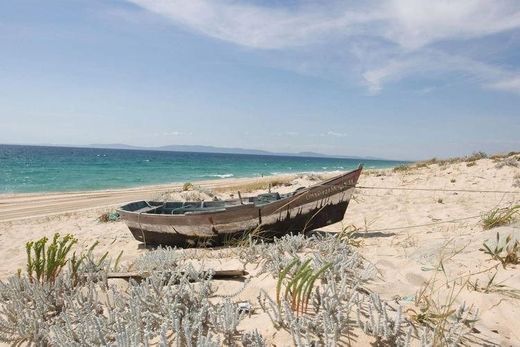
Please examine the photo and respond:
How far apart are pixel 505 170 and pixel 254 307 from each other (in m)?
15.3

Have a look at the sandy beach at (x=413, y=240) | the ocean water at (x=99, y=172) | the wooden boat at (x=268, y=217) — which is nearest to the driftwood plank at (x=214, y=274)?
the sandy beach at (x=413, y=240)

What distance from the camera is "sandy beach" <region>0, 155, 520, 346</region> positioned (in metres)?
3.51

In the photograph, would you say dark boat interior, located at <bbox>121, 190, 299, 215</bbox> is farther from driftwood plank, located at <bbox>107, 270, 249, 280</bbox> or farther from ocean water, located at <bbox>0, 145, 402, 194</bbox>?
ocean water, located at <bbox>0, 145, 402, 194</bbox>

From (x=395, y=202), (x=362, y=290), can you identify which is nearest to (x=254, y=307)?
(x=362, y=290)

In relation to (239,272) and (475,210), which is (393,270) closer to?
(239,272)

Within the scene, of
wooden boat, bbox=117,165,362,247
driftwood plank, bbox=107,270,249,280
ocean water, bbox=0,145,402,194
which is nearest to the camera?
driftwood plank, bbox=107,270,249,280

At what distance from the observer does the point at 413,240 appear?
624cm

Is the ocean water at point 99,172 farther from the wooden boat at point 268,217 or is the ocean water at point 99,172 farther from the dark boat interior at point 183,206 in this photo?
the wooden boat at point 268,217

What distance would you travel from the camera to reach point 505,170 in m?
14.9

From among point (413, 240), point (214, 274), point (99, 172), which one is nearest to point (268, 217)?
point (413, 240)

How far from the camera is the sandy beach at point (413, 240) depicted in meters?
3.51

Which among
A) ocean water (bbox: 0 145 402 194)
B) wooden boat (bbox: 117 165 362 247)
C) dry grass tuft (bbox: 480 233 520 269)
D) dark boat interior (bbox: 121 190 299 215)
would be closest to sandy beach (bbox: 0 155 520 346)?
dry grass tuft (bbox: 480 233 520 269)

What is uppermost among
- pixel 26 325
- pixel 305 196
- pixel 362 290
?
pixel 305 196

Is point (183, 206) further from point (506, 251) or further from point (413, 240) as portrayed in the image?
point (506, 251)
